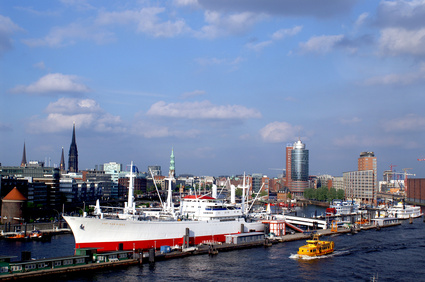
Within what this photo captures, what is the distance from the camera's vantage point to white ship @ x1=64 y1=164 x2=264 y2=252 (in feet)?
161

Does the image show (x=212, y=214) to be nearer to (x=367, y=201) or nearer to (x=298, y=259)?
(x=298, y=259)

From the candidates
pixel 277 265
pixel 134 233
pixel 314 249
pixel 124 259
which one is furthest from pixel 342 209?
pixel 124 259

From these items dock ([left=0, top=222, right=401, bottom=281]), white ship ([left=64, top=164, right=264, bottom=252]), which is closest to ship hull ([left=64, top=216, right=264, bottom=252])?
white ship ([left=64, top=164, right=264, bottom=252])

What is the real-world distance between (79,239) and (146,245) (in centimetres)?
752

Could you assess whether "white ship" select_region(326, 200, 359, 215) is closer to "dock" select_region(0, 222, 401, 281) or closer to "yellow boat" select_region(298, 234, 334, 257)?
"dock" select_region(0, 222, 401, 281)

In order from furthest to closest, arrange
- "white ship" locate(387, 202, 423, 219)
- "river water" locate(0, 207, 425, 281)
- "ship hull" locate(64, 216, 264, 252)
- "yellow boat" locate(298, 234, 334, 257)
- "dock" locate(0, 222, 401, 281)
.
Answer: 1. "white ship" locate(387, 202, 423, 219)
2. "yellow boat" locate(298, 234, 334, 257)
3. "ship hull" locate(64, 216, 264, 252)
4. "river water" locate(0, 207, 425, 281)
5. "dock" locate(0, 222, 401, 281)

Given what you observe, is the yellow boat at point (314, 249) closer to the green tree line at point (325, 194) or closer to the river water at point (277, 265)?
the river water at point (277, 265)

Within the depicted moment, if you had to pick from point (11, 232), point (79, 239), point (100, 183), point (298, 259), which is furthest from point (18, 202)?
point (100, 183)

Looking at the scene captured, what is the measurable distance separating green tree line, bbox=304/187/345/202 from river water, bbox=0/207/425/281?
111996mm

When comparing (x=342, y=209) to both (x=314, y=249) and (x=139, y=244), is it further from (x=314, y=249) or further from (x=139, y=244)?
(x=139, y=244)

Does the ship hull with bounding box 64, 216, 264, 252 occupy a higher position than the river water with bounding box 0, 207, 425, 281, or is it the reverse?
the ship hull with bounding box 64, 216, 264, 252

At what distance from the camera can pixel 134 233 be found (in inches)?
2010

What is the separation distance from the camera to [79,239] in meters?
48.9

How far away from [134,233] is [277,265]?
53.0ft
